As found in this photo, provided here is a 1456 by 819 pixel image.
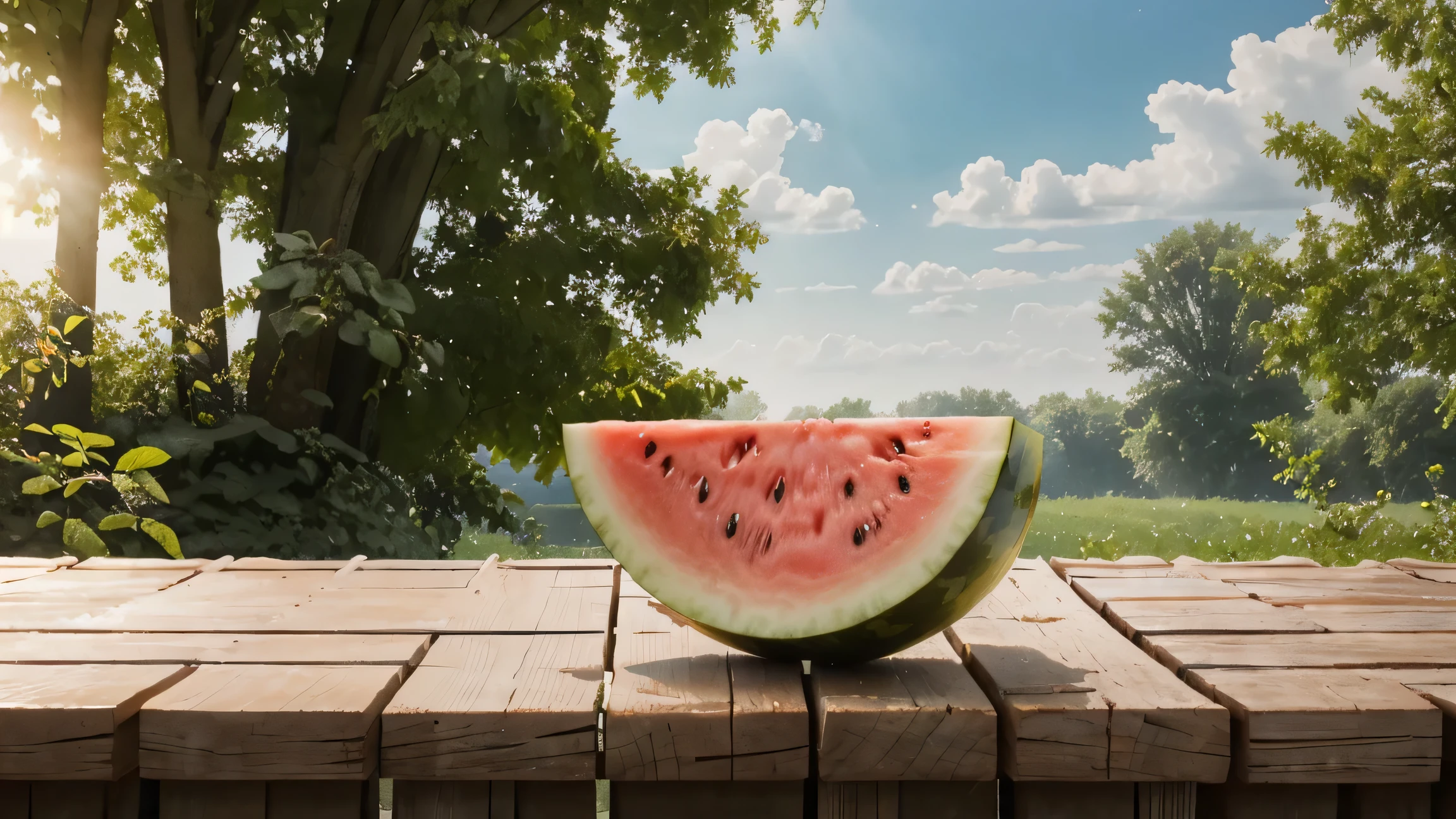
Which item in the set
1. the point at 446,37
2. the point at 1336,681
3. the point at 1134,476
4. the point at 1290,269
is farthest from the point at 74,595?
the point at 1134,476

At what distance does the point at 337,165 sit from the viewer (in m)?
5.00

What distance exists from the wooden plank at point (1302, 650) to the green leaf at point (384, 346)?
353 cm

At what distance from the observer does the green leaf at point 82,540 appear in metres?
3.36

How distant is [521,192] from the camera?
715 centimetres

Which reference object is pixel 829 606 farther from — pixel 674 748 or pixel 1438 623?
pixel 1438 623

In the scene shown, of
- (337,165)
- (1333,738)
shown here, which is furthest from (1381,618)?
(337,165)

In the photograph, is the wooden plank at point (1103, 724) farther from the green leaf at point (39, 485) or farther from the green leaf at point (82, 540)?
the green leaf at point (39, 485)

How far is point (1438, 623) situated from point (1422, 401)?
806 inches

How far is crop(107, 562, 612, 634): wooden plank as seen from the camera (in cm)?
175

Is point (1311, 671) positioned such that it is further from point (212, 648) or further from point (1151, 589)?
point (212, 648)

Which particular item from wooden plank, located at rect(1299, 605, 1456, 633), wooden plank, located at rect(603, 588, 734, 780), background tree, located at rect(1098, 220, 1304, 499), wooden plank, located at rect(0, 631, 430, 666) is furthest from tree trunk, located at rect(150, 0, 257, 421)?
background tree, located at rect(1098, 220, 1304, 499)

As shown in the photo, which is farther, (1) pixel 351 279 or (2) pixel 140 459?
(1) pixel 351 279

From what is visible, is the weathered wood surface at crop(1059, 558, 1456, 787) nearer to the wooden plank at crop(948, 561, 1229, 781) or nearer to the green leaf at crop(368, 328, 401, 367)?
the wooden plank at crop(948, 561, 1229, 781)

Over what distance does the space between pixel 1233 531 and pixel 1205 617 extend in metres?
12.9
